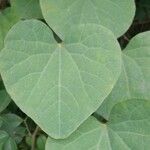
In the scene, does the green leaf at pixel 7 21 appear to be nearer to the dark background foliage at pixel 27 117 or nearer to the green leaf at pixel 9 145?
the dark background foliage at pixel 27 117

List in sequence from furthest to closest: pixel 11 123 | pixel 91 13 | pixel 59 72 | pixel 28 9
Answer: pixel 11 123 < pixel 28 9 < pixel 91 13 < pixel 59 72

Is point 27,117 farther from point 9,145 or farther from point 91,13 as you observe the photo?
point 91,13

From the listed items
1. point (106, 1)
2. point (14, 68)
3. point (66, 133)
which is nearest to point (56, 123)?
point (66, 133)

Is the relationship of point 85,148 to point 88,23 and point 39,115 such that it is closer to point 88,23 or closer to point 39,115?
point 39,115

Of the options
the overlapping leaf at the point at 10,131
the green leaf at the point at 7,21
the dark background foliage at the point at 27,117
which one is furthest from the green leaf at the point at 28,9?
the overlapping leaf at the point at 10,131

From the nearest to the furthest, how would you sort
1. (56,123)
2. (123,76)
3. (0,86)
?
1. (56,123)
2. (123,76)
3. (0,86)

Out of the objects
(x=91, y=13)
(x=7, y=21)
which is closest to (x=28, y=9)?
(x=7, y=21)

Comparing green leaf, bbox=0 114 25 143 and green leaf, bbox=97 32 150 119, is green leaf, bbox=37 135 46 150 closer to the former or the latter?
green leaf, bbox=0 114 25 143
